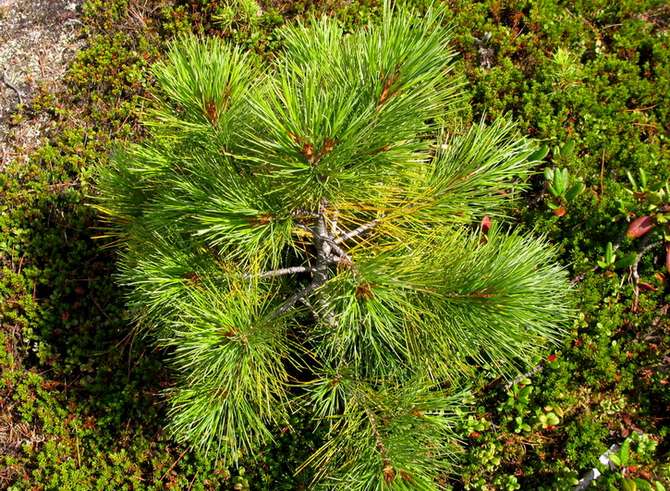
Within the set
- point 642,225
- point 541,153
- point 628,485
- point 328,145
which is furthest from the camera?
point 541,153

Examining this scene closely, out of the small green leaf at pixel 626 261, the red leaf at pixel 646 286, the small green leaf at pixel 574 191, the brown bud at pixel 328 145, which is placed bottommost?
the red leaf at pixel 646 286

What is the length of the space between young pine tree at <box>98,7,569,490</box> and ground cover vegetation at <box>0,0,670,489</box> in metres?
0.74

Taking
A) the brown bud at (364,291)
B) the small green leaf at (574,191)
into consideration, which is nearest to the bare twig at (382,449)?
the brown bud at (364,291)

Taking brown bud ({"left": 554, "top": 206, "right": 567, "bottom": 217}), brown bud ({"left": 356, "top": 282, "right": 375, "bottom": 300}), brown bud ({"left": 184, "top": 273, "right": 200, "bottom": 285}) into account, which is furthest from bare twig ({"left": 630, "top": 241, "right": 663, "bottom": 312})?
brown bud ({"left": 184, "top": 273, "right": 200, "bottom": 285})

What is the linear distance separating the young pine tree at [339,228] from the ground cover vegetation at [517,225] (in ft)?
2.43

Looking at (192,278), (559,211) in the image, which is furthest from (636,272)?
(192,278)

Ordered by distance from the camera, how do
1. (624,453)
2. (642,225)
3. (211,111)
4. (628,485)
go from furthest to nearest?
(642,225) < (624,453) < (628,485) < (211,111)

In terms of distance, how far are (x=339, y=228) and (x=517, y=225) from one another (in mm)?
1220

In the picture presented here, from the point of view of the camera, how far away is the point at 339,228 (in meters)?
2.16

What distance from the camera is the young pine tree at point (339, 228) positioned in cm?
140

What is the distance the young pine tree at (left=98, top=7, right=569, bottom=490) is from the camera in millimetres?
1403

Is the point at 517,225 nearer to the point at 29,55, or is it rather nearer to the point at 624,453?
the point at 624,453

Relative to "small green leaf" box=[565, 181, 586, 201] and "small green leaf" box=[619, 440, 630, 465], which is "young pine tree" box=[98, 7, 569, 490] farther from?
"small green leaf" box=[565, 181, 586, 201]

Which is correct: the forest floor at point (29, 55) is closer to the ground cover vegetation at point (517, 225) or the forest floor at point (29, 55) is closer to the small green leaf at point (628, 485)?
the ground cover vegetation at point (517, 225)
